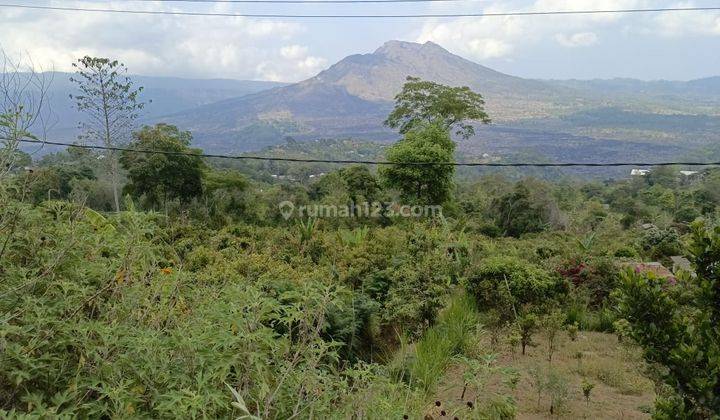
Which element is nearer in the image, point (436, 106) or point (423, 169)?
point (423, 169)

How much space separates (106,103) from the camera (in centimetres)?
1499

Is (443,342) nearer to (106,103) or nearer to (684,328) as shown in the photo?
(684,328)

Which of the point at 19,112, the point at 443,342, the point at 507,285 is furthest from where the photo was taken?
the point at 507,285

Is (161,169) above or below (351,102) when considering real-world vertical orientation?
below

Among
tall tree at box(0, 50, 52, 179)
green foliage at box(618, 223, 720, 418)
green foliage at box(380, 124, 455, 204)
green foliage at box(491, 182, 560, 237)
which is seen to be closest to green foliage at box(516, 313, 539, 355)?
green foliage at box(618, 223, 720, 418)

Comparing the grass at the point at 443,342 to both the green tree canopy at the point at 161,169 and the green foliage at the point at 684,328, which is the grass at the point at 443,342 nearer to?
the green foliage at the point at 684,328

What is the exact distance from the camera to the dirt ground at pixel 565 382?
3.75 m

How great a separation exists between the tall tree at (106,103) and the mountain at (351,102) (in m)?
71.9

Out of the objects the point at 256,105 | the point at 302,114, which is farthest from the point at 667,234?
the point at 256,105

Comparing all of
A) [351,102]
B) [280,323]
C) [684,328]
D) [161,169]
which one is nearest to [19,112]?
[280,323]

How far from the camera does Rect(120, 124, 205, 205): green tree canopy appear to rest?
16656 mm

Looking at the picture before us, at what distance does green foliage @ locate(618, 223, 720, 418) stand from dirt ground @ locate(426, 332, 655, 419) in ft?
2.71

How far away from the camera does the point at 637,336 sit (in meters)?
2.42

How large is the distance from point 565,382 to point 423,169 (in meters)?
11.9
